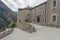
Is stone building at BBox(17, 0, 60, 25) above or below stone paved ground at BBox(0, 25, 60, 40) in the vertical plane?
above

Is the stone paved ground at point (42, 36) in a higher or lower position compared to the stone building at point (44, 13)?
lower

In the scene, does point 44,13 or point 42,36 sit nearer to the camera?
point 42,36

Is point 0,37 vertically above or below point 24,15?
below

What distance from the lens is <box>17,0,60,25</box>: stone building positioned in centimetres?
2604

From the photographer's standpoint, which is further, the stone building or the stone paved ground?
the stone building

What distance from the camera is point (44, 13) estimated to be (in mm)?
33906

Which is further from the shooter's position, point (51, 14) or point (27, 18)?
point (27, 18)

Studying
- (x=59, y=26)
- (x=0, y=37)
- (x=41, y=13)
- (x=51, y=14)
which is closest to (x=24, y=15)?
(x=41, y=13)

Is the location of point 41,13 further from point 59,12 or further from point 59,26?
point 59,26

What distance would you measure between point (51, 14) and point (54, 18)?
3.29 feet

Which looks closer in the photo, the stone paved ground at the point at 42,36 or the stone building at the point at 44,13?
the stone paved ground at the point at 42,36

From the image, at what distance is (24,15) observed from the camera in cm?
4519

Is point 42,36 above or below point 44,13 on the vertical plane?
below

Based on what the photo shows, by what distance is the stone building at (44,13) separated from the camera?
2604cm
